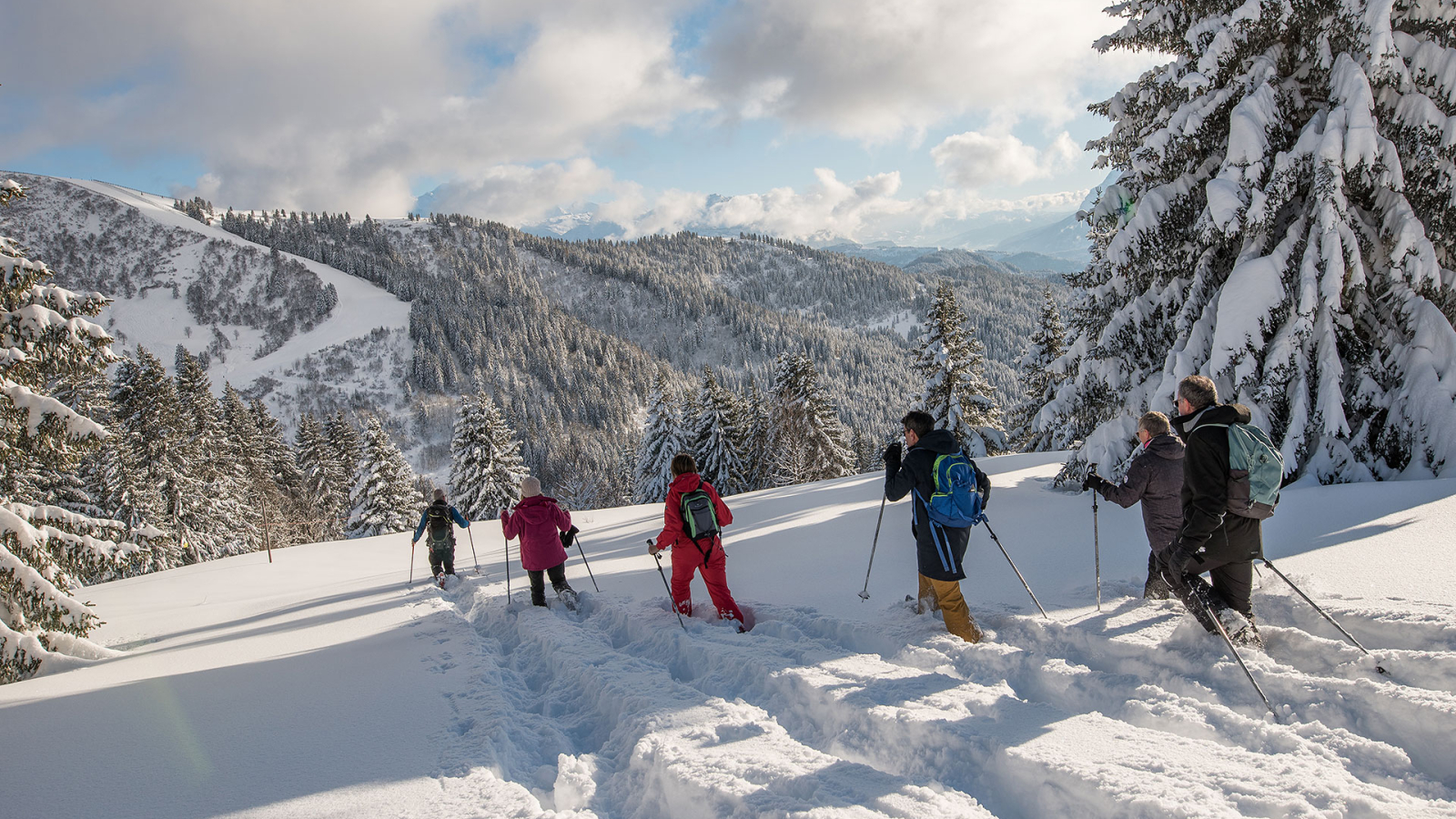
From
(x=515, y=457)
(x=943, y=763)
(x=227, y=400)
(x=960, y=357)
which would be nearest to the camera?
(x=943, y=763)

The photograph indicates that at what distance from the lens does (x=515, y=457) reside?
35.8m

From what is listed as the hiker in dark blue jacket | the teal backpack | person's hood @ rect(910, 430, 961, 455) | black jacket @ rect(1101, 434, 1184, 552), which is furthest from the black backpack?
the teal backpack

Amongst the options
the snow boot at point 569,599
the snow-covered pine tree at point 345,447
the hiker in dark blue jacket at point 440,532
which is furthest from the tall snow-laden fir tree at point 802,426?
the snow-covered pine tree at point 345,447

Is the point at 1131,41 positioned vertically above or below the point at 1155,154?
above

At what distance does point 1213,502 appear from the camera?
434cm

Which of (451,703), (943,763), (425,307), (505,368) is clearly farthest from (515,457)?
(425,307)

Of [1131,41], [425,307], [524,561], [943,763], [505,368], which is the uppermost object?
[425,307]

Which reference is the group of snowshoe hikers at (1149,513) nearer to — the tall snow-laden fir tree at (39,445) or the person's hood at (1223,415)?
the person's hood at (1223,415)

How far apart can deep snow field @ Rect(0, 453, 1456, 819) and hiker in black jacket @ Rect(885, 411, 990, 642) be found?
0.87 feet

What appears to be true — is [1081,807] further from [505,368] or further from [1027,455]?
[505,368]

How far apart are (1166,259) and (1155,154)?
150 cm

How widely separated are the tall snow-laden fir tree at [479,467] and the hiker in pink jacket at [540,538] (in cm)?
2714

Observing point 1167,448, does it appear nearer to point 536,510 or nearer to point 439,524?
point 536,510

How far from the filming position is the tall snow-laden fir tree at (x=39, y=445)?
7.13m
